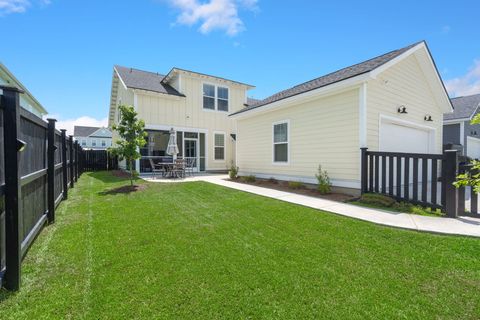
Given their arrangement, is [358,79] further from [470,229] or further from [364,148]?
[470,229]

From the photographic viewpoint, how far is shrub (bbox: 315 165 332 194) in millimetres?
7300

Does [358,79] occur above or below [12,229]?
above

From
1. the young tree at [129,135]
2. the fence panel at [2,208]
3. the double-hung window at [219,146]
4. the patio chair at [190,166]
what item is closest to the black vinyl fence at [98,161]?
the patio chair at [190,166]

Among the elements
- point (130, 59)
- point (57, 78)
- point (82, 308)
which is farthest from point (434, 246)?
point (57, 78)

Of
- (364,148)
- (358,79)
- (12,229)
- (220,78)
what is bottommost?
(12,229)

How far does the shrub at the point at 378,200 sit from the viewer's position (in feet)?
19.2

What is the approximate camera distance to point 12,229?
2336mm

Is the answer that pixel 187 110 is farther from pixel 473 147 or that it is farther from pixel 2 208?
pixel 473 147

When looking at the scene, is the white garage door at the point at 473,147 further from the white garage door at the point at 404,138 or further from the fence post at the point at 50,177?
the fence post at the point at 50,177

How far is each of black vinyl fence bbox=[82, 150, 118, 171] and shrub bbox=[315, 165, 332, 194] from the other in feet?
48.8

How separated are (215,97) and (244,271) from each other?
47.9ft

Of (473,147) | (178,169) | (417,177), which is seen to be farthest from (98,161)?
(473,147)

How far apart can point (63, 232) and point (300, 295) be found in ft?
13.4

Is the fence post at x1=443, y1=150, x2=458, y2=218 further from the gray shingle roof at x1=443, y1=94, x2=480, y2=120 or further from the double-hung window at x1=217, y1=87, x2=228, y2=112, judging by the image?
the gray shingle roof at x1=443, y1=94, x2=480, y2=120
